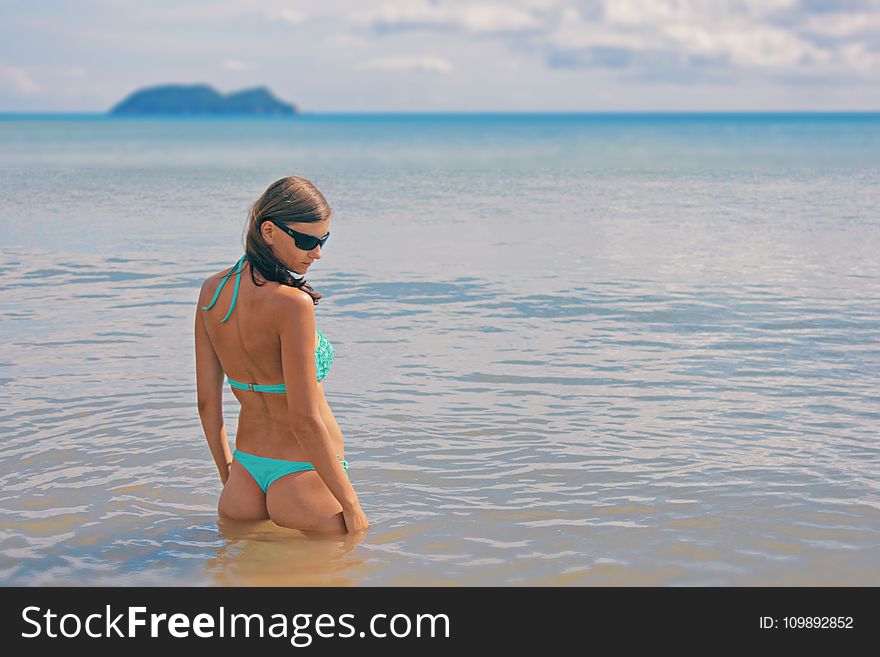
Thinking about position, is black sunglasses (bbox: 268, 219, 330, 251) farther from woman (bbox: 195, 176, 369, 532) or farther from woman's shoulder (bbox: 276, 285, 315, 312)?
woman's shoulder (bbox: 276, 285, 315, 312)

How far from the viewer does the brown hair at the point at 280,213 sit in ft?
15.2

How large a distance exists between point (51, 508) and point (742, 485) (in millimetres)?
4254

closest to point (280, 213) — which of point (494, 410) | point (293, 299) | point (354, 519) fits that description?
point (293, 299)

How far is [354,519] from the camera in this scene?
515 centimetres

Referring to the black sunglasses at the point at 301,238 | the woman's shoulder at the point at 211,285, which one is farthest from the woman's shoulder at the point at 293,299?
the woman's shoulder at the point at 211,285

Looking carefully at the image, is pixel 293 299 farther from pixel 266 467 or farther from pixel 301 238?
pixel 266 467

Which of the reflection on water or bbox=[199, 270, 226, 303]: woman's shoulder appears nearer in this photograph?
bbox=[199, 270, 226, 303]: woman's shoulder

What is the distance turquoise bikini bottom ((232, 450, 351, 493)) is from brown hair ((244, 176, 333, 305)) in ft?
2.79

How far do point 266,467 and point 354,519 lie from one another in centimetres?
51

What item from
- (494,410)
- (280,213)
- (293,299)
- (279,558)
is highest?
(280,213)

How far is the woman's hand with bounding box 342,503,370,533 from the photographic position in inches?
201

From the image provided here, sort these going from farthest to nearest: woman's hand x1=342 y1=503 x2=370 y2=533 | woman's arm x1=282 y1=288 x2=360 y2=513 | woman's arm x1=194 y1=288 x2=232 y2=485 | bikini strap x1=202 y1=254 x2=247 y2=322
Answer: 1. woman's hand x1=342 y1=503 x2=370 y2=533
2. woman's arm x1=194 y1=288 x2=232 y2=485
3. bikini strap x1=202 y1=254 x2=247 y2=322
4. woman's arm x1=282 y1=288 x2=360 y2=513

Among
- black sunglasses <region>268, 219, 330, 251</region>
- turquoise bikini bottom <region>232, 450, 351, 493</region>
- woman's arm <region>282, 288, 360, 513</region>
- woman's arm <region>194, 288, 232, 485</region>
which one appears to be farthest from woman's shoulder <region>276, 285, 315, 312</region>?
turquoise bikini bottom <region>232, 450, 351, 493</region>

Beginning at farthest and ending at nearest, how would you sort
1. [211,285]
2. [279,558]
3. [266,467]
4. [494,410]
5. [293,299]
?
[494,410] < [279,558] < [266,467] < [211,285] < [293,299]
